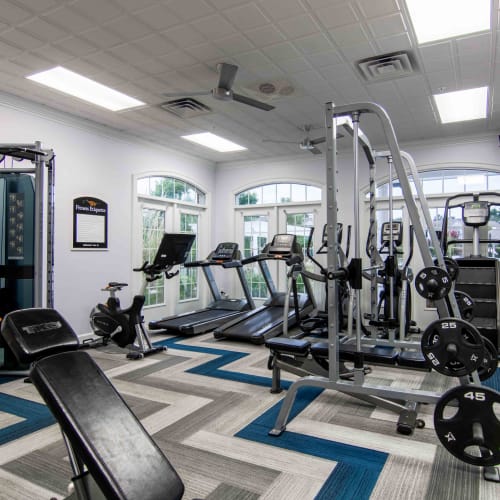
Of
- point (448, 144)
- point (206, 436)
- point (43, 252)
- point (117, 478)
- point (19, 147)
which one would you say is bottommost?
point (206, 436)

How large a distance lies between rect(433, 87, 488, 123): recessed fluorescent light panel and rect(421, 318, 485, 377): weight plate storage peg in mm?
3493

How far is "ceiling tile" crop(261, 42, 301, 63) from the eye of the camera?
3689 millimetres

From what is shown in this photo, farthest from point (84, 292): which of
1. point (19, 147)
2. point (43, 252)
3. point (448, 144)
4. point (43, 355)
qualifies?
point (448, 144)

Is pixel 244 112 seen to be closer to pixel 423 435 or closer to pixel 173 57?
pixel 173 57

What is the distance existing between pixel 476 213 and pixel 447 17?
2.83m

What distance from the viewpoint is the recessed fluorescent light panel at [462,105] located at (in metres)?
4.79

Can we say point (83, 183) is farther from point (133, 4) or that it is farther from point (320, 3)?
point (320, 3)

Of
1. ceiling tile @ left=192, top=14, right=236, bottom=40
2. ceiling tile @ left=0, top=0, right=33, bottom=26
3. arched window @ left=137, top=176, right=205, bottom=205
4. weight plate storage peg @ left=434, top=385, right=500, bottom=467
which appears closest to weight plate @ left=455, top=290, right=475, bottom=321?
weight plate storage peg @ left=434, top=385, right=500, bottom=467

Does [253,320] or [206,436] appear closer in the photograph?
[206,436]

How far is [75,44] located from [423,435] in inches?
164

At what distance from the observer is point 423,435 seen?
109 inches

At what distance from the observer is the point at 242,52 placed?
12.4 feet

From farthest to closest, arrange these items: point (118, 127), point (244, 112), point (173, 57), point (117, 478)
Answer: point (118, 127) < point (244, 112) < point (173, 57) < point (117, 478)

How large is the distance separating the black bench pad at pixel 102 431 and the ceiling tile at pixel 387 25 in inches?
128
